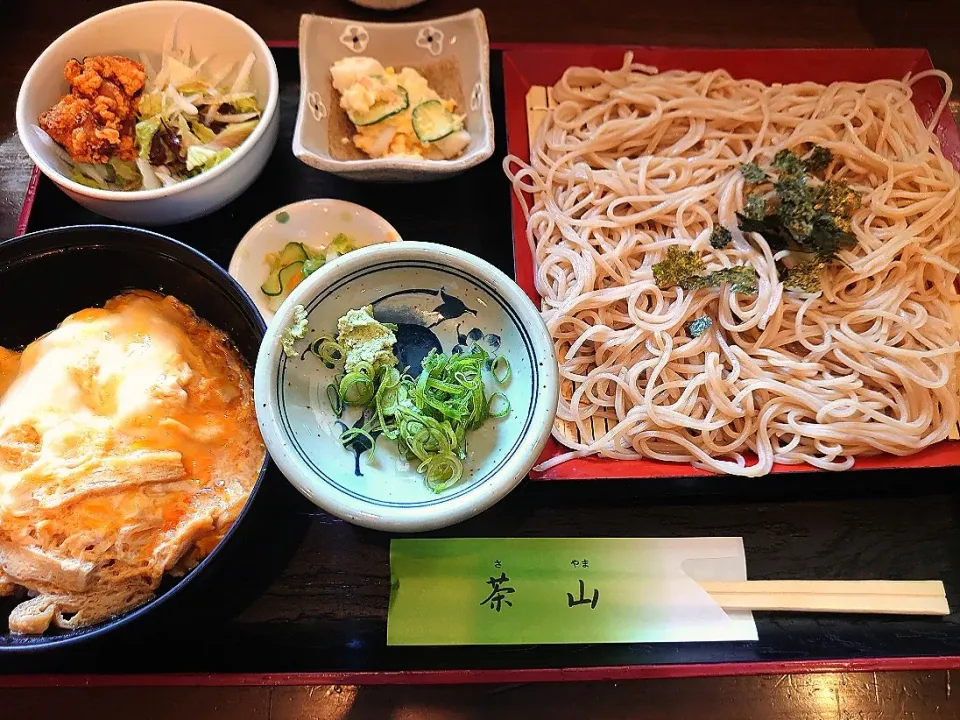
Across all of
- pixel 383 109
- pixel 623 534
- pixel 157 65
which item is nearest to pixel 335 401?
pixel 623 534

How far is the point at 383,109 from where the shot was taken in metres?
2.07

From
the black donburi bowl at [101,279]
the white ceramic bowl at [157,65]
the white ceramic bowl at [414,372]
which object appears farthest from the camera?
the white ceramic bowl at [157,65]

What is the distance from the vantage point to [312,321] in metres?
1.62

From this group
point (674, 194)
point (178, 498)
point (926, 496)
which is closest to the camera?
point (178, 498)

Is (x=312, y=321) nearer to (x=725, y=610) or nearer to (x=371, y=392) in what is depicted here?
(x=371, y=392)

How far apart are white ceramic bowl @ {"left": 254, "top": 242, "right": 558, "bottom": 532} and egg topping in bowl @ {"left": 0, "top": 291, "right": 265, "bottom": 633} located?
23 cm

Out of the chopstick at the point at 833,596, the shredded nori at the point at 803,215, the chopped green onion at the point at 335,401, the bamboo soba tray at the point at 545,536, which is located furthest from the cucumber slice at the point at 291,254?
the chopstick at the point at 833,596

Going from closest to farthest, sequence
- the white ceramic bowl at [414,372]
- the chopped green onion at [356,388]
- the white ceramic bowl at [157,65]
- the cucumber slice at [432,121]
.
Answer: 1. the white ceramic bowl at [414,372]
2. the chopped green onion at [356,388]
3. the white ceramic bowl at [157,65]
4. the cucumber slice at [432,121]

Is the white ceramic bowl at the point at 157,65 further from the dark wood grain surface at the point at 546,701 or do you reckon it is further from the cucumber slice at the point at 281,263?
the dark wood grain surface at the point at 546,701

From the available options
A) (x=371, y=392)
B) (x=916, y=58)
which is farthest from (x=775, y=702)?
(x=916, y=58)

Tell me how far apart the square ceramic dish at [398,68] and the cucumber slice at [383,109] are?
3.0 inches

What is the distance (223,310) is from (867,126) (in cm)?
207

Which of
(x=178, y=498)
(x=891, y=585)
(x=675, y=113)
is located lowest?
(x=891, y=585)

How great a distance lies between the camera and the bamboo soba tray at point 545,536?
1.65 metres
